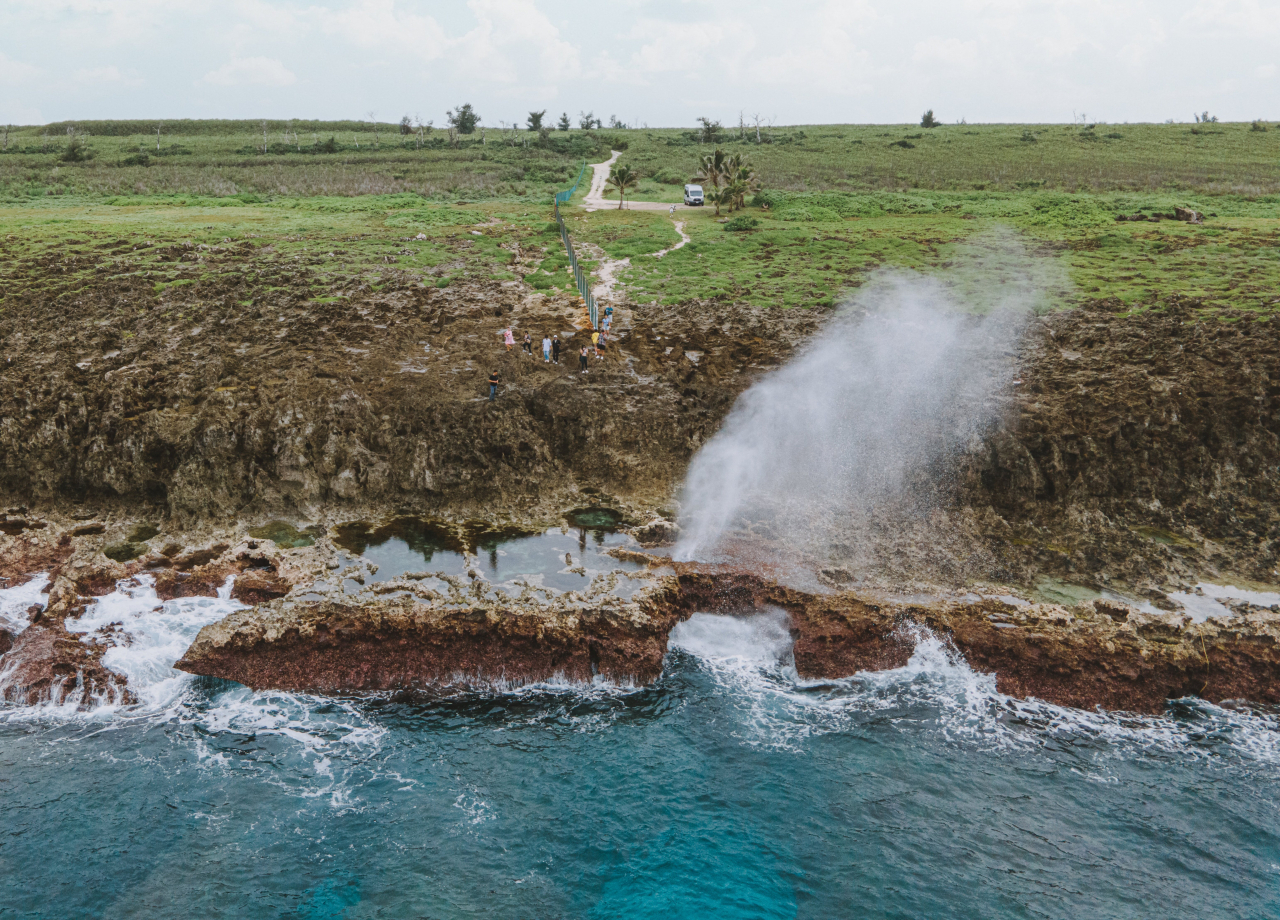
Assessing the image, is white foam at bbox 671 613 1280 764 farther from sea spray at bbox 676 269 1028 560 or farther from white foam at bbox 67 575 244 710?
white foam at bbox 67 575 244 710

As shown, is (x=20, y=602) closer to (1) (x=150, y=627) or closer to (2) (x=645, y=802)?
(1) (x=150, y=627)

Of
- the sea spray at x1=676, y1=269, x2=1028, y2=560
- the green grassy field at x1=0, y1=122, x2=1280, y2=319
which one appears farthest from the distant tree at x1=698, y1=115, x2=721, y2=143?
the sea spray at x1=676, y1=269, x2=1028, y2=560

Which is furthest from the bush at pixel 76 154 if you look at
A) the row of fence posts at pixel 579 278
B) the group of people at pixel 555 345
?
the group of people at pixel 555 345

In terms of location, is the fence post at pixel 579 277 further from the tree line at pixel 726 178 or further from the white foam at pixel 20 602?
the white foam at pixel 20 602

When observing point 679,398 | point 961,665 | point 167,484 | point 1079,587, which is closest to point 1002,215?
point 679,398

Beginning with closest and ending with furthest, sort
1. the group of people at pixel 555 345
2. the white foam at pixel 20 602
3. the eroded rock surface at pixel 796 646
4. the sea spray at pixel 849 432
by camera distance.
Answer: the eroded rock surface at pixel 796 646 → the white foam at pixel 20 602 → the sea spray at pixel 849 432 → the group of people at pixel 555 345

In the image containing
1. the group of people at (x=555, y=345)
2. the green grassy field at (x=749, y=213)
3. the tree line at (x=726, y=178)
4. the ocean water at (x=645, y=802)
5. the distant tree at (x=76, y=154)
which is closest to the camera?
the ocean water at (x=645, y=802)

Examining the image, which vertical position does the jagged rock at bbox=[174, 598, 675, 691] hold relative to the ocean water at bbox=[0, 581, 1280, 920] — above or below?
above
